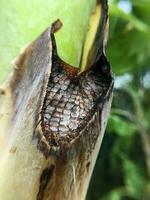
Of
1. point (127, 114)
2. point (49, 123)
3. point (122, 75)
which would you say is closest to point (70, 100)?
point (49, 123)

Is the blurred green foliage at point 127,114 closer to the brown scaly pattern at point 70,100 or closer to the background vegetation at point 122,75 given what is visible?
the background vegetation at point 122,75

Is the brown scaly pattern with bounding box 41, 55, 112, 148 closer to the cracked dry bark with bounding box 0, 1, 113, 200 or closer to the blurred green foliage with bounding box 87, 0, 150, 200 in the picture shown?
the cracked dry bark with bounding box 0, 1, 113, 200

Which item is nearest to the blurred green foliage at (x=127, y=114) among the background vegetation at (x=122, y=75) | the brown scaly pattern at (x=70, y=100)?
the background vegetation at (x=122, y=75)

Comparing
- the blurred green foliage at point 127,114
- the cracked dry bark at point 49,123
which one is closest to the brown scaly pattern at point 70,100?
the cracked dry bark at point 49,123

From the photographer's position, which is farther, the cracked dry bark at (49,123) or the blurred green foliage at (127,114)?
the blurred green foliage at (127,114)

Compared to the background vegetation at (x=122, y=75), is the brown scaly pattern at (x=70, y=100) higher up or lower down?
lower down

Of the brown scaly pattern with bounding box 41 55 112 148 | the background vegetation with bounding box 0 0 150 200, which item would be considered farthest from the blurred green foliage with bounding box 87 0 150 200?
the brown scaly pattern with bounding box 41 55 112 148

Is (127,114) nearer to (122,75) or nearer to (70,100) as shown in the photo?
(122,75)
